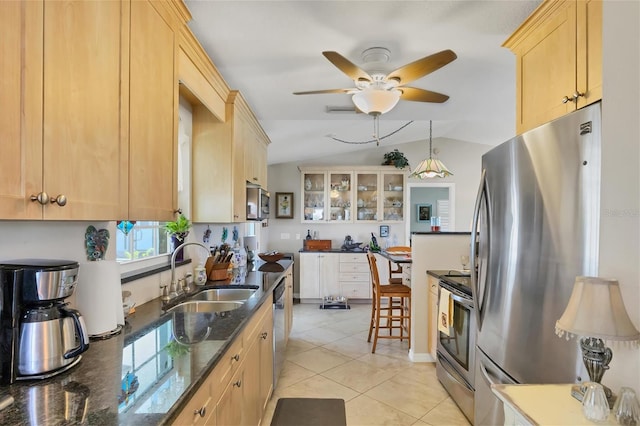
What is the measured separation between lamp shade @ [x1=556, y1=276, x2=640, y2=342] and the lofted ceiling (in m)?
1.42

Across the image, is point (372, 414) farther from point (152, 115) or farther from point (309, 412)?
point (152, 115)

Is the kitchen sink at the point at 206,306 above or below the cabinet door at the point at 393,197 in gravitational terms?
below

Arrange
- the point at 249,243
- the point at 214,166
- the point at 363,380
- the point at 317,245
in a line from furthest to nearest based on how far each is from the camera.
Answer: the point at 317,245
the point at 249,243
the point at 363,380
the point at 214,166

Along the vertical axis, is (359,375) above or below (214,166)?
below

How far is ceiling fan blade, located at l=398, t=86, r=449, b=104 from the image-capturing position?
2.34 m

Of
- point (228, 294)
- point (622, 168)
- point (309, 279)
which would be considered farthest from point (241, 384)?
point (309, 279)

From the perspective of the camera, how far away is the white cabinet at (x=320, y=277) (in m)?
5.75

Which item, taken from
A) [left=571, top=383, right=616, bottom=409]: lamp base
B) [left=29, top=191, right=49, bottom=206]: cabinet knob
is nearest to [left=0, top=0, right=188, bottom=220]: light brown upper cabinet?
[left=29, top=191, right=49, bottom=206]: cabinet knob

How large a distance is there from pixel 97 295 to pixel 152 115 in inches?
29.6

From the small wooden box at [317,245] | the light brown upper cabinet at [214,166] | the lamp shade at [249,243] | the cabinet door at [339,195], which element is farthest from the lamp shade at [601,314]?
the cabinet door at [339,195]

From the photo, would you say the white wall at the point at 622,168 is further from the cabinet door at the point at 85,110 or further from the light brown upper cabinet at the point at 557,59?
the cabinet door at the point at 85,110

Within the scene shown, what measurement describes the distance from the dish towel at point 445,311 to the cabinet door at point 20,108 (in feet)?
8.38

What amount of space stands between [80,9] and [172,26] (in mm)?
660

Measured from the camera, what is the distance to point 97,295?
136 cm
